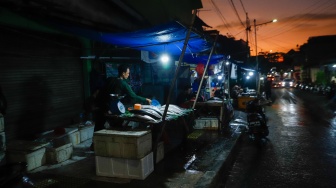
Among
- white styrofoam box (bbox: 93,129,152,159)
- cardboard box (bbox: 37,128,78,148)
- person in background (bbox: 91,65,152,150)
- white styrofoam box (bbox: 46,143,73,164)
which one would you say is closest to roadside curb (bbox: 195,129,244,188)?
white styrofoam box (bbox: 93,129,152,159)

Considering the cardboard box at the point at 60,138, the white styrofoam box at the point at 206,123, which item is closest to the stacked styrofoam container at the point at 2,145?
the cardboard box at the point at 60,138

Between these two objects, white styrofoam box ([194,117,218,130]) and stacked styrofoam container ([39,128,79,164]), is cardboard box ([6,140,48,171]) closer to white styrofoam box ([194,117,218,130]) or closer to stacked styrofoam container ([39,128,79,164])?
stacked styrofoam container ([39,128,79,164])

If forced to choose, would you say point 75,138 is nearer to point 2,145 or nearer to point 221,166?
point 2,145

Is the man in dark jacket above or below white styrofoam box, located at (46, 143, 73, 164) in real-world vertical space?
above

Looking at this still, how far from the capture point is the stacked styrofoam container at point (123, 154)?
5.07m

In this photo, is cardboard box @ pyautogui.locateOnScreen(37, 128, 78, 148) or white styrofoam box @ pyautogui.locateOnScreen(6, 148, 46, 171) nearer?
white styrofoam box @ pyautogui.locateOnScreen(6, 148, 46, 171)

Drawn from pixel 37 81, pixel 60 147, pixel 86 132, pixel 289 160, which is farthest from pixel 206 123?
pixel 37 81

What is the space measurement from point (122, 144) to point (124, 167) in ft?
1.64

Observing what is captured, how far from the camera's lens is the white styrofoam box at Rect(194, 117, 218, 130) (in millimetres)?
10158

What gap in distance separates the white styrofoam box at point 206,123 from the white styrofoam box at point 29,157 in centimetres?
604

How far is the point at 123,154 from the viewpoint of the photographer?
16.9ft

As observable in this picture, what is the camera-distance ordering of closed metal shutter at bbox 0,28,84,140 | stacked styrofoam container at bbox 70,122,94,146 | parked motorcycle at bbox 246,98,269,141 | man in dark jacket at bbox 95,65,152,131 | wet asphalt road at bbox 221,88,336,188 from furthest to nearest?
parked motorcycle at bbox 246,98,269,141 < stacked styrofoam container at bbox 70,122,94,146 < closed metal shutter at bbox 0,28,84,140 < man in dark jacket at bbox 95,65,152,131 < wet asphalt road at bbox 221,88,336,188

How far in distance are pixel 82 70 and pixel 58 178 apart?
17.9 feet

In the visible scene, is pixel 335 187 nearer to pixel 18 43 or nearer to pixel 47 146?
pixel 47 146
